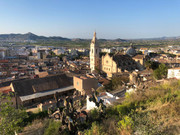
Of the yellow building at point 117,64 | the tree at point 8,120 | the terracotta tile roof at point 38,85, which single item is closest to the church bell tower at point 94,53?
the yellow building at point 117,64

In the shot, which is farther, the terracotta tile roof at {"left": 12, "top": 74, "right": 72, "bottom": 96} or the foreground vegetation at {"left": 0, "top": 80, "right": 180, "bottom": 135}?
the terracotta tile roof at {"left": 12, "top": 74, "right": 72, "bottom": 96}

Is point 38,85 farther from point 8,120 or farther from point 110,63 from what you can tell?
point 110,63

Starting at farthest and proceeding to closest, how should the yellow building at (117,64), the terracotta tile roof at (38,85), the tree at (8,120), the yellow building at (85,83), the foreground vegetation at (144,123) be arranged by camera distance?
1. the yellow building at (117,64)
2. the yellow building at (85,83)
3. the terracotta tile roof at (38,85)
4. the tree at (8,120)
5. the foreground vegetation at (144,123)

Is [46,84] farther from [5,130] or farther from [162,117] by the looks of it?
[162,117]

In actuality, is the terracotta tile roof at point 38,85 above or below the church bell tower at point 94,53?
below

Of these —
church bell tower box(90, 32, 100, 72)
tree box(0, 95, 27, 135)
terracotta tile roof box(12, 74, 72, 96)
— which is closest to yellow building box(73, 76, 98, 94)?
terracotta tile roof box(12, 74, 72, 96)

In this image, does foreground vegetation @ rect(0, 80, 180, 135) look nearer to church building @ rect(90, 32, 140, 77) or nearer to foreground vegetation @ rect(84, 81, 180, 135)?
foreground vegetation @ rect(84, 81, 180, 135)

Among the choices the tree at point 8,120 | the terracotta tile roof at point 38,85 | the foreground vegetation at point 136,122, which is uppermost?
the foreground vegetation at point 136,122

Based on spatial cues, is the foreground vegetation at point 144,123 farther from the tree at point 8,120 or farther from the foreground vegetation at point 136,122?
the tree at point 8,120

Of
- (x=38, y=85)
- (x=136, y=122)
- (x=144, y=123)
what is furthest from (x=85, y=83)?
(x=144, y=123)

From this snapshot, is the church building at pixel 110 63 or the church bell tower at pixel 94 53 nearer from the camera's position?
the church building at pixel 110 63

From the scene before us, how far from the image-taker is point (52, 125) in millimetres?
5738

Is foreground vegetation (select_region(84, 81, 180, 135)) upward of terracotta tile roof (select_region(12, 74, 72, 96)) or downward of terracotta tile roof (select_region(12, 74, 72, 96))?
upward

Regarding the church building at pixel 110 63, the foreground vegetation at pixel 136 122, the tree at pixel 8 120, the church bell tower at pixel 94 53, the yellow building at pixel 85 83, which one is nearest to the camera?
the foreground vegetation at pixel 136 122
